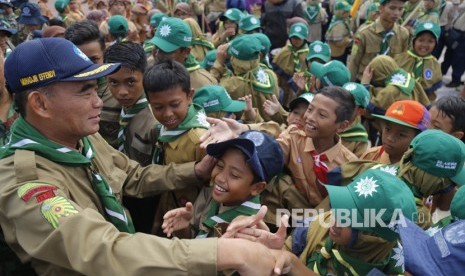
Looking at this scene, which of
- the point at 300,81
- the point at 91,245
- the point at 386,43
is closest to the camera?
→ the point at 91,245

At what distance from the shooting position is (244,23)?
23.2 feet

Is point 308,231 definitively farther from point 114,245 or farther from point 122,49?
point 122,49

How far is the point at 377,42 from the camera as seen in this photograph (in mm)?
6898

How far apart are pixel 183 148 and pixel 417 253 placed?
1.66 meters

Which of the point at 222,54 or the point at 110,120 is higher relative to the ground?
the point at 110,120

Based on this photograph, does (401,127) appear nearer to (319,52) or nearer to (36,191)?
(36,191)

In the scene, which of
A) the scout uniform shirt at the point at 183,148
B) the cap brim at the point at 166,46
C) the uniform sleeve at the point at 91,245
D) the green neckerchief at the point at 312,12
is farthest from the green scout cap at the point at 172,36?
the green neckerchief at the point at 312,12

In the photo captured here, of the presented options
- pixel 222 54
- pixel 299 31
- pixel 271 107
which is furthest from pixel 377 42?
pixel 271 107

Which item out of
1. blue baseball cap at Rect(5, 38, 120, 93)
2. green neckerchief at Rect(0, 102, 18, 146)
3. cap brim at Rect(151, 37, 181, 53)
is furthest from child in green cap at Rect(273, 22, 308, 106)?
blue baseball cap at Rect(5, 38, 120, 93)

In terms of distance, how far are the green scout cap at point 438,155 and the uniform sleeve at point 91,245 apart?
1707 millimetres

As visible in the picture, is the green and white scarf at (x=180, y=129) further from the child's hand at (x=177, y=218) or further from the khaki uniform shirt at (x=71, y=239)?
the khaki uniform shirt at (x=71, y=239)

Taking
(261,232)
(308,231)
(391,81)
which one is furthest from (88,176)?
(391,81)

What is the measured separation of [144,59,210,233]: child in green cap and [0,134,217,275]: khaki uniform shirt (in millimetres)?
964

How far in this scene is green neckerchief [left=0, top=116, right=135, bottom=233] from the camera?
2.04m
